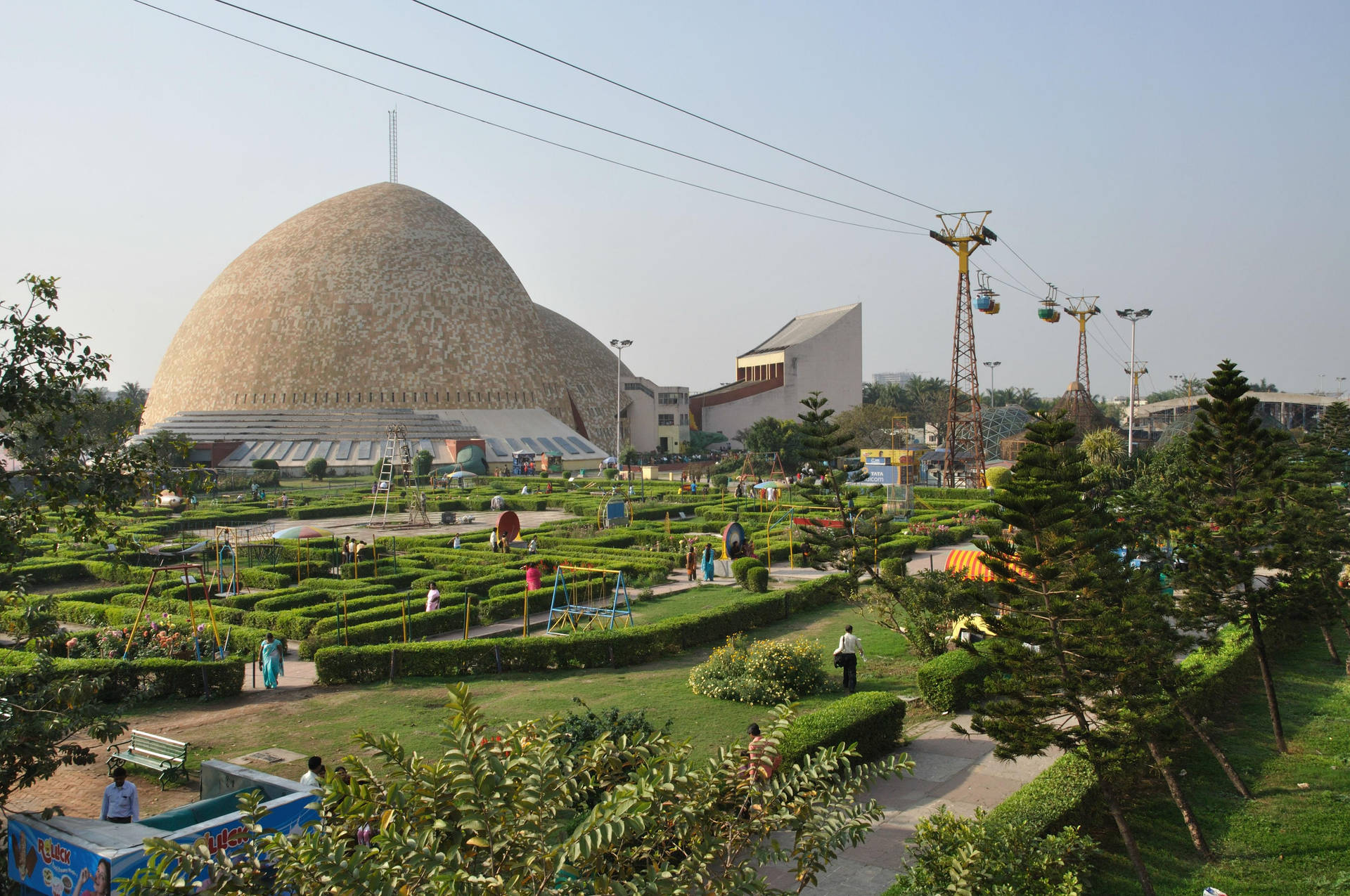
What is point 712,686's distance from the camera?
1273 centimetres

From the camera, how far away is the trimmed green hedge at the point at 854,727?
30.9 feet

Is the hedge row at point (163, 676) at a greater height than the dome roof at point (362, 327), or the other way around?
the dome roof at point (362, 327)

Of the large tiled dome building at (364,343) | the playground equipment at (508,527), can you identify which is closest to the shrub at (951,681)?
the playground equipment at (508,527)

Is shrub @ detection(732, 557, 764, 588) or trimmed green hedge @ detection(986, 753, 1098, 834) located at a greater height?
shrub @ detection(732, 557, 764, 588)

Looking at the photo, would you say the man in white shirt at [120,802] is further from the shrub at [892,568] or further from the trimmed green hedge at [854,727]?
the shrub at [892,568]

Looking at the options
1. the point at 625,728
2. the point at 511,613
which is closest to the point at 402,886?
the point at 625,728

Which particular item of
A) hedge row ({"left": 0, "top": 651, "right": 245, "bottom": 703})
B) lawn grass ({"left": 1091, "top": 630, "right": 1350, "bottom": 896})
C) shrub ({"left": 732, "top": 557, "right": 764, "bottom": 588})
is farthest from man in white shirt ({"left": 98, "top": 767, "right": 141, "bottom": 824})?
shrub ({"left": 732, "top": 557, "right": 764, "bottom": 588})

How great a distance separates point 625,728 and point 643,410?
225 ft

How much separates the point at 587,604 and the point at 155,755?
908 cm

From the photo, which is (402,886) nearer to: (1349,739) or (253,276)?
(1349,739)

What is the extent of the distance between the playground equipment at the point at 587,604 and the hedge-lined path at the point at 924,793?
677cm

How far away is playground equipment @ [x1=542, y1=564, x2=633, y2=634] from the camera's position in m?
16.8

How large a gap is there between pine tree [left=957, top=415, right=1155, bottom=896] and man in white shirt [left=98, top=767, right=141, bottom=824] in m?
7.65

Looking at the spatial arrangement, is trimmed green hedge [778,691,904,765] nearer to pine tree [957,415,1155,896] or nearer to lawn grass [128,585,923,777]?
lawn grass [128,585,923,777]
